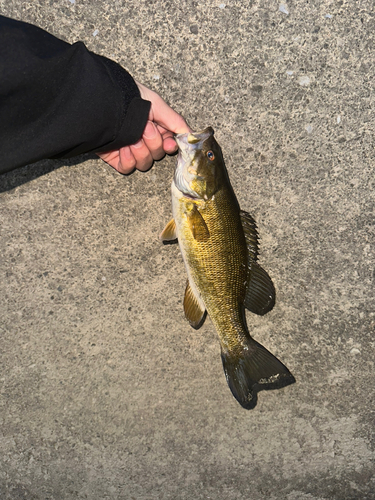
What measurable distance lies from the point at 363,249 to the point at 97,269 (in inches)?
78.1

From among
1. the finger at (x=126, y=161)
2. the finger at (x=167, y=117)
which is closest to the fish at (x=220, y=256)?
the finger at (x=167, y=117)

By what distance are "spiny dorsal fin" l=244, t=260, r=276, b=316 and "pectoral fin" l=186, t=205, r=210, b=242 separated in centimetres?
42

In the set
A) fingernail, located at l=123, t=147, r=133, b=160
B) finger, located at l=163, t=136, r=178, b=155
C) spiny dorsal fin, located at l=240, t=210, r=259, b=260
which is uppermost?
finger, located at l=163, t=136, r=178, b=155

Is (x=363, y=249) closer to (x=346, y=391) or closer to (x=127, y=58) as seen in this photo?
(x=346, y=391)

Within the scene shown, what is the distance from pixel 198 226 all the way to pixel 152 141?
2.18ft

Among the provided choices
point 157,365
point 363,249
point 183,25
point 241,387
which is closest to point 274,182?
point 363,249

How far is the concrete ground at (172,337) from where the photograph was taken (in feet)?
8.23

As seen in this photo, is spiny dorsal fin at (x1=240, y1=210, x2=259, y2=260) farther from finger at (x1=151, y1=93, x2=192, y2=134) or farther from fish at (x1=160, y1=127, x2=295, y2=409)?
finger at (x1=151, y1=93, x2=192, y2=134)

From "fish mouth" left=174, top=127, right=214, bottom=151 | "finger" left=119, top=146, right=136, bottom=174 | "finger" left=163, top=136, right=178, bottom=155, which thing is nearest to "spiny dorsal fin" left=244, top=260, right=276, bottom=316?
"fish mouth" left=174, top=127, right=214, bottom=151

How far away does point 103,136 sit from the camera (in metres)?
2.03

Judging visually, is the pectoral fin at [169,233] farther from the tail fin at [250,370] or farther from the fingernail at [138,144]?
the tail fin at [250,370]

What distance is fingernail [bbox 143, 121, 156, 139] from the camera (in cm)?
221

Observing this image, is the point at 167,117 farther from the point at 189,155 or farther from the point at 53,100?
the point at 53,100

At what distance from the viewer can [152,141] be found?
2.27 m
